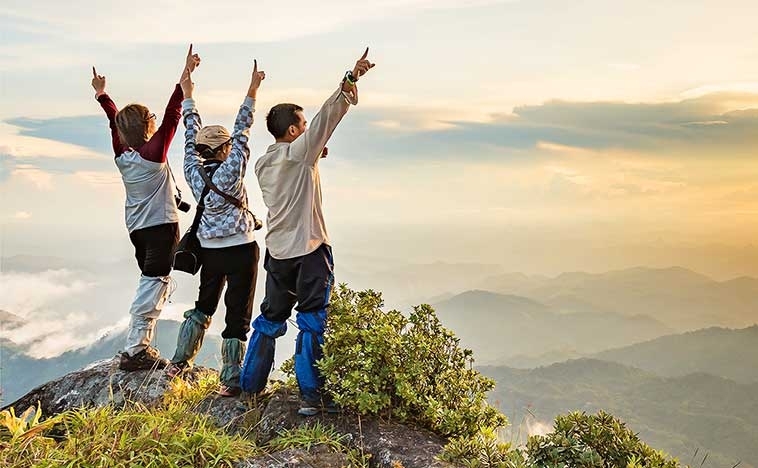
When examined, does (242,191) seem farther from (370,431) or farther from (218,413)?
(370,431)

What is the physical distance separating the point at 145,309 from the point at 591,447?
4.46 m

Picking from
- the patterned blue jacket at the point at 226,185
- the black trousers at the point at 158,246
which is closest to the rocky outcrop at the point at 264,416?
the black trousers at the point at 158,246

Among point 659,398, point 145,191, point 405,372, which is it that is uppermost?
point 145,191

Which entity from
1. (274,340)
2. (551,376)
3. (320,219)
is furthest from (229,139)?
(551,376)

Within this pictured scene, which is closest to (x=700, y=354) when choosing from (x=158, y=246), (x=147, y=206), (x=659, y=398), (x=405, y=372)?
(x=659, y=398)

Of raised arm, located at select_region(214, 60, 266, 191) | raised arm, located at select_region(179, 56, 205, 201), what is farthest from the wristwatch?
raised arm, located at select_region(179, 56, 205, 201)

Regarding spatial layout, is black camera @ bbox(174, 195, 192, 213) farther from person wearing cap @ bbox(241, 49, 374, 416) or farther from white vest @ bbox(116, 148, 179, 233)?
person wearing cap @ bbox(241, 49, 374, 416)

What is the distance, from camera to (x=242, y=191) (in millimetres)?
6238

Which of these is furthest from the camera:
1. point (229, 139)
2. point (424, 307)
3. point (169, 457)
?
point (229, 139)

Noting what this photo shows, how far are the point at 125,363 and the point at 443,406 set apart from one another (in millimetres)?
3458

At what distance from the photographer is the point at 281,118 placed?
18.6ft

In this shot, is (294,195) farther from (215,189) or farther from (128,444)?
(128,444)

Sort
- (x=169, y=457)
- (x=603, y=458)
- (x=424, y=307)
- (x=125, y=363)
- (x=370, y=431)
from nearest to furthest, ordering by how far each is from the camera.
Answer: (x=603, y=458) < (x=169, y=457) < (x=370, y=431) < (x=424, y=307) < (x=125, y=363)

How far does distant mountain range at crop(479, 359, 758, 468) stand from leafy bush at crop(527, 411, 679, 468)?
91146 mm
